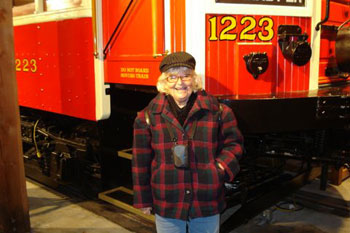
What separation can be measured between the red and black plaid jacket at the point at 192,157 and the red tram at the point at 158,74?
1.20 feet

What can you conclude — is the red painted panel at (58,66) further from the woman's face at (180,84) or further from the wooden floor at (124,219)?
the woman's face at (180,84)

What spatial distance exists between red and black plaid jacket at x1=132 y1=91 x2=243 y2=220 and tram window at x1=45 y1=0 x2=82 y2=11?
1.86 m

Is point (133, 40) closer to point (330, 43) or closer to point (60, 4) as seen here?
point (60, 4)

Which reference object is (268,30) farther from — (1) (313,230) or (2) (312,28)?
(1) (313,230)

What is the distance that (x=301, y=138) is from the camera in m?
3.34

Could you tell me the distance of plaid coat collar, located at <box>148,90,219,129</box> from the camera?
1.86 m

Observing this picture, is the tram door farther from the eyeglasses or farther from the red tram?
the eyeglasses

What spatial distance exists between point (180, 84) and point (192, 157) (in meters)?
0.35

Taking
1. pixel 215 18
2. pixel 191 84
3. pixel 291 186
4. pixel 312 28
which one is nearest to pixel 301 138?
pixel 291 186

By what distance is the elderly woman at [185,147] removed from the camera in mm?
1858

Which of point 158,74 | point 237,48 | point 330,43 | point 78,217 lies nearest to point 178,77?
point 237,48

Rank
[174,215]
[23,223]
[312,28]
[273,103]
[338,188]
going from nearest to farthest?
[174,215], [273,103], [312,28], [23,223], [338,188]

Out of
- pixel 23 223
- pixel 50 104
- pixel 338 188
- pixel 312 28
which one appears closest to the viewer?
pixel 312 28

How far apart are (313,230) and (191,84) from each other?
194cm
